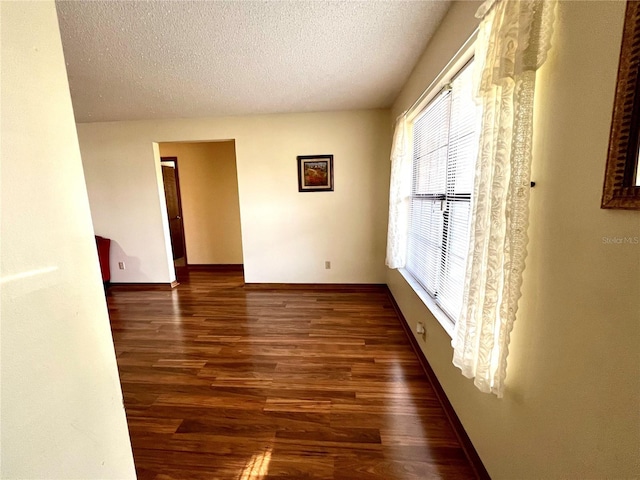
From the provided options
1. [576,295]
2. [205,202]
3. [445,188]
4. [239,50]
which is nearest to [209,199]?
[205,202]

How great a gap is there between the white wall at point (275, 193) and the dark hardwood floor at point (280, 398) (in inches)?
33.9

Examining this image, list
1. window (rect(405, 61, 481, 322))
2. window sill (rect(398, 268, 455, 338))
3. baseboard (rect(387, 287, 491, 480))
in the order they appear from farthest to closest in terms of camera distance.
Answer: window sill (rect(398, 268, 455, 338))
window (rect(405, 61, 481, 322))
baseboard (rect(387, 287, 491, 480))

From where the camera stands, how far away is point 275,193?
3430mm


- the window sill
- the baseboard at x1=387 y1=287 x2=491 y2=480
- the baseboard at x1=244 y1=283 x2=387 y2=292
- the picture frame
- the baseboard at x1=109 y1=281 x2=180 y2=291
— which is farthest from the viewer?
the baseboard at x1=109 y1=281 x2=180 y2=291

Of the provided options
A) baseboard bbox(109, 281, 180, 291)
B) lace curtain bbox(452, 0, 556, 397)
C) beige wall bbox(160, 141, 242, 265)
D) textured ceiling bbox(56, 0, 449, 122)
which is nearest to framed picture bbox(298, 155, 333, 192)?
textured ceiling bbox(56, 0, 449, 122)

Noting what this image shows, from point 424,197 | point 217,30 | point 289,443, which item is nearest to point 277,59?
point 217,30

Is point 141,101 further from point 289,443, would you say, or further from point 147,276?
point 289,443

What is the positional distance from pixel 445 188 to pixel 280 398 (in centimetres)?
178

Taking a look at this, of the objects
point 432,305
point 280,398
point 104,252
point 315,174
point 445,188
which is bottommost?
point 280,398

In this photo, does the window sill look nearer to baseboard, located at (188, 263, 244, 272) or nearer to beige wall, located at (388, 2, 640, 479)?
beige wall, located at (388, 2, 640, 479)

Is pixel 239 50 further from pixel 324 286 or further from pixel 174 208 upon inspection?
pixel 174 208

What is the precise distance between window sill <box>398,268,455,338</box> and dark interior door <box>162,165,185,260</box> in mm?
4189

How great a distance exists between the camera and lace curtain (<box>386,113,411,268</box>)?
2391 millimetres

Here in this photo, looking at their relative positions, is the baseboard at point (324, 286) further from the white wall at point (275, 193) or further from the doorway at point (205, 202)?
the doorway at point (205, 202)
